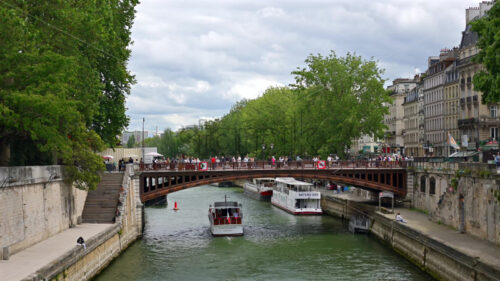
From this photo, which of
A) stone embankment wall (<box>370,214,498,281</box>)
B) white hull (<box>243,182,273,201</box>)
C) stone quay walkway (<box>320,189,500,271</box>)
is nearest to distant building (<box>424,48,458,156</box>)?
white hull (<box>243,182,273,201</box>)

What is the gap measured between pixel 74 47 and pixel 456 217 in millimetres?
24793

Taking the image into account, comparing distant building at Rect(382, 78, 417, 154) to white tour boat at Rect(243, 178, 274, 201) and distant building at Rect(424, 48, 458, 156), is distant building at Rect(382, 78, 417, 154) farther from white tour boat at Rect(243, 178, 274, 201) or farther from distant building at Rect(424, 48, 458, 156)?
white tour boat at Rect(243, 178, 274, 201)

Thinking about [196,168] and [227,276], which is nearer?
[227,276]

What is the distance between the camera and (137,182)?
162 ft

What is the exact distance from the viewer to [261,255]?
41406mm

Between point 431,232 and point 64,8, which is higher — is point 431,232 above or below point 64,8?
below

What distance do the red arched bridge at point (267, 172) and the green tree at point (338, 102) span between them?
15107 millimetres

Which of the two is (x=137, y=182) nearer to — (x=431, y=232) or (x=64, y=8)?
(x=64, y=8)

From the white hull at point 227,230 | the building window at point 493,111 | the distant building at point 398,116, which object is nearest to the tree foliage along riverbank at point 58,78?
the white hull at point 227,230

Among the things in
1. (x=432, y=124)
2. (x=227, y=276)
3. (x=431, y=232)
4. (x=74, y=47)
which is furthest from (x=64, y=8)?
(x=432, y=124)

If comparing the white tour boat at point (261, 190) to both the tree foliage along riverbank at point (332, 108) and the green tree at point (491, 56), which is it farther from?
the green tree at point (491, 56)

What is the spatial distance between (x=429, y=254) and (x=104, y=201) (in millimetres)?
21369

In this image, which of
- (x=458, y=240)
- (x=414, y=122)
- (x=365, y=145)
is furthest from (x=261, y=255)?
(x=365, y=145)

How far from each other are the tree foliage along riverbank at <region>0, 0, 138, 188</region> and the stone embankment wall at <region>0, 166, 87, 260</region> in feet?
4.55
